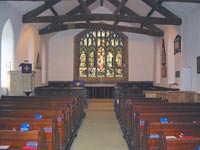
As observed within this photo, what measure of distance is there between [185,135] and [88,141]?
3140 mm

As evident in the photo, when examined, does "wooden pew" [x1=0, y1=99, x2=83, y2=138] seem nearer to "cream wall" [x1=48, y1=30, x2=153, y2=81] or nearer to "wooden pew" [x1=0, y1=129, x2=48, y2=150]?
"wooden pew" [x1=0, y1=129, x2=48, y2=150]

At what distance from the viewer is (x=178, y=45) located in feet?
40.6

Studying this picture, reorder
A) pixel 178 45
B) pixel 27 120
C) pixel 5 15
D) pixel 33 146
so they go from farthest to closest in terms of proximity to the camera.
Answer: pixel 178 45 → pixel 5 15 → pixel 27 120 → pixel 33 146

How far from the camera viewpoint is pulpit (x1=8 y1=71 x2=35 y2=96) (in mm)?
9797

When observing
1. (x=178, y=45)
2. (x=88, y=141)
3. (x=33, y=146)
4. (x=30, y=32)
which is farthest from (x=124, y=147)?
(x=30, y=32)

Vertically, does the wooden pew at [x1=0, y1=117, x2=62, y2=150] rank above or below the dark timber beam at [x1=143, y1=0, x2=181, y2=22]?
below

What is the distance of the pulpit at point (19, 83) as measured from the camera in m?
9.80

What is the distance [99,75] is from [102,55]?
4.00ft

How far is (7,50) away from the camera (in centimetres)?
1073

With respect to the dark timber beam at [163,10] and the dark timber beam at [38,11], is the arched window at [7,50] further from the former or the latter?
the dark timber beam at [163,10]

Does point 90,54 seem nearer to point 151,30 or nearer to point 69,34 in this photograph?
point 69,34

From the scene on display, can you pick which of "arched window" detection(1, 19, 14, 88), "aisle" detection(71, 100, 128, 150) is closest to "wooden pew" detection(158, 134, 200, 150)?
"aisle" detection(71, 100, 128, 150)

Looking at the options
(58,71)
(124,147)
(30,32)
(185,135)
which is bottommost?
(124,147)

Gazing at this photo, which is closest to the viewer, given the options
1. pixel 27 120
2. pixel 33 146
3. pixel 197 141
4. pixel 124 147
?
pixel 197 141
